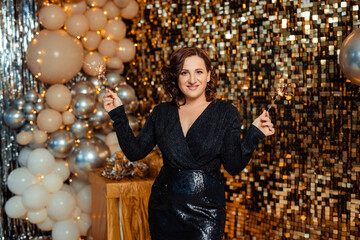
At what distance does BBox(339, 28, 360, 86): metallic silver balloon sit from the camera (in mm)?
2598

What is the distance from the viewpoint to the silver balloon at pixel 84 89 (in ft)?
14.0

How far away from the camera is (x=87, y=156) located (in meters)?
4.14

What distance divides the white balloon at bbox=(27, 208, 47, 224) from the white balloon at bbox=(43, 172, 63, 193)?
20 centimetres

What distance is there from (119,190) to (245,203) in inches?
42.9

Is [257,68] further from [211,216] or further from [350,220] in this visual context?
[211,216]

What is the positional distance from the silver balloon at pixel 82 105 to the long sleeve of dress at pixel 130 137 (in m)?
1.70

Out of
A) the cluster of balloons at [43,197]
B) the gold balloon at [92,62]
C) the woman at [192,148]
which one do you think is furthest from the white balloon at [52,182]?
the woman at [192,148]

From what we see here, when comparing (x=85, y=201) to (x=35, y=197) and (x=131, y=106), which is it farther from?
(x=131, y=106)

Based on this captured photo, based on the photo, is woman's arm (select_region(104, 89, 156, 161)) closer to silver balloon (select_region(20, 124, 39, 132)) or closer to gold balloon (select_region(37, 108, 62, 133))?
gold balloon (select_region(37, 108, 62, 133))

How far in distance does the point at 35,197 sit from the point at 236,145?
7.69 ft

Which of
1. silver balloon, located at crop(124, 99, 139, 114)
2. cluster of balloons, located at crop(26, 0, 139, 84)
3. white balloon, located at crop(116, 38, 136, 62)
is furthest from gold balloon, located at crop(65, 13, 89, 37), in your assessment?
silver balloon, located at crop(124, 99, 139, 114)

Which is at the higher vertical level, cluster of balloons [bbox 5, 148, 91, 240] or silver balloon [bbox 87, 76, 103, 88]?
silver balloon [bbox 87, 76, 103, 88]

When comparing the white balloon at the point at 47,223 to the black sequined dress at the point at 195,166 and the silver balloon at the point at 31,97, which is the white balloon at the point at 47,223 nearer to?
the silver balloon at the point at 31,97

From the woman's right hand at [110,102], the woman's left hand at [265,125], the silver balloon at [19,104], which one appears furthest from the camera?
the silver balloon at [19,104]
